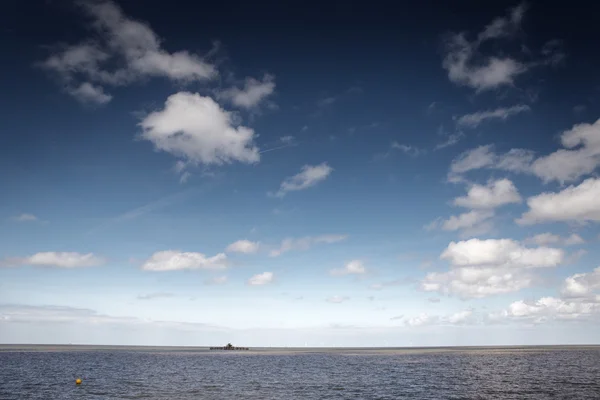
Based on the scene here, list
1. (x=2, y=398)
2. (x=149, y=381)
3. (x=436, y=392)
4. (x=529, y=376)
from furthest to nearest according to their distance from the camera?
(x=529, y=376), (x=149, y=381), (x=436, y=392), (x=2, y=398)

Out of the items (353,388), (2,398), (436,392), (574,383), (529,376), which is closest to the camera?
(2,398)

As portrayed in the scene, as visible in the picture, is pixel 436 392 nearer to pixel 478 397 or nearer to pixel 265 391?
pixel 478 397

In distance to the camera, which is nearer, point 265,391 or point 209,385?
point 265,391

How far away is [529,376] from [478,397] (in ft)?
129

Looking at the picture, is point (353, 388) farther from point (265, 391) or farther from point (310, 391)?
point (265, 391)

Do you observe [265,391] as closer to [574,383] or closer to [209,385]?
[209,385]

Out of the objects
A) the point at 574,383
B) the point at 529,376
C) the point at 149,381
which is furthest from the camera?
the point at 529,376

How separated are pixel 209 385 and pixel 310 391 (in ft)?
65.2

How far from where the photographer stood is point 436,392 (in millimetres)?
68250

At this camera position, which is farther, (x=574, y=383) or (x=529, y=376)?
(x=529, y=376)

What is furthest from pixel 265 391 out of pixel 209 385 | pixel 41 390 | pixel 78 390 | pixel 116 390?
pixel 41 390

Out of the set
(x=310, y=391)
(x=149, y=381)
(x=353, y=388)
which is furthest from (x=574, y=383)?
(x=149, y=381)

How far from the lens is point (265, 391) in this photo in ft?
229

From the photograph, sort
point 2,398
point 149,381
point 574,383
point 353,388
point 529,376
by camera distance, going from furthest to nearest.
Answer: point 529,376, point 149,381, point 574,383, point 353,388, point 2,398
